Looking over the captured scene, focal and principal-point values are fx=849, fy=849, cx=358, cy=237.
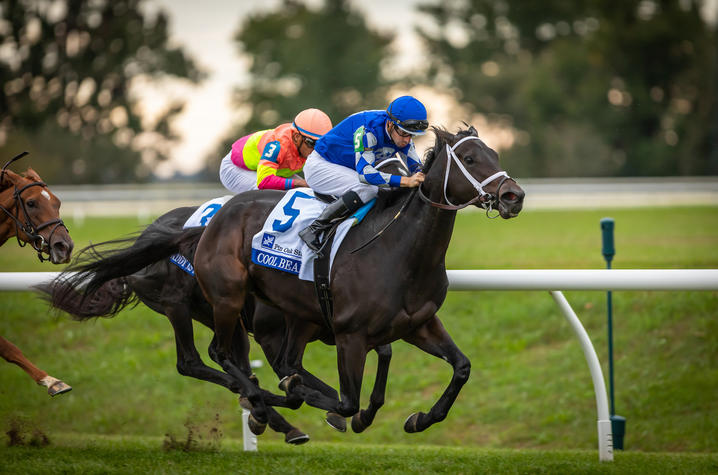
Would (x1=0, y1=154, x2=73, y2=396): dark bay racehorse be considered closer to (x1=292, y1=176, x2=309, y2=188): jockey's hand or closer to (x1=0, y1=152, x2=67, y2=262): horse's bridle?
(x1=0, y1=152, x2=67, y2=262): horse's bridle

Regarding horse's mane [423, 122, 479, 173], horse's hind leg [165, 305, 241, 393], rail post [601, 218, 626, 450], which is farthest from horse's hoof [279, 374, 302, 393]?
rail post [601, 218, 626, 450]

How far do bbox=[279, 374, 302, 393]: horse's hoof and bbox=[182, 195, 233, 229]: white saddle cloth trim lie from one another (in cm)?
124

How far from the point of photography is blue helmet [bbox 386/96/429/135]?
4.56 meters

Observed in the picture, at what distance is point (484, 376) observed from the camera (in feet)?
26.1

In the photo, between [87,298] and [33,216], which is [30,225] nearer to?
[33,216]

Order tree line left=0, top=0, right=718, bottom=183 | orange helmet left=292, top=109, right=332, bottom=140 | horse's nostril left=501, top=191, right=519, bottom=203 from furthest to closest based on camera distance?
1. tree line left=0, top=0, right=718, bottom=183
2. orange helmet left=292, top=109, right=332, bottom=140
3. horse's nostril left=501, top=191, right=519, bottom=203

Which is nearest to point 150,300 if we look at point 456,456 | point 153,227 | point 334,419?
point 153,227

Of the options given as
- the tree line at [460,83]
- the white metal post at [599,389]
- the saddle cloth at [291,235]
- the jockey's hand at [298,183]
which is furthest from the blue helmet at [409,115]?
the tree line at [460,83]

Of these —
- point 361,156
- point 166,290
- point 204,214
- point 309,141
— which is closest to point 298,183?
point 309,141

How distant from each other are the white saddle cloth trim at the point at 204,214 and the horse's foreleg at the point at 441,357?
64.0 inches

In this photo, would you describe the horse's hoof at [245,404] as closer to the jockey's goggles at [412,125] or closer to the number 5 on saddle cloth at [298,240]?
the number 5 on saddle cloth at [298,240]

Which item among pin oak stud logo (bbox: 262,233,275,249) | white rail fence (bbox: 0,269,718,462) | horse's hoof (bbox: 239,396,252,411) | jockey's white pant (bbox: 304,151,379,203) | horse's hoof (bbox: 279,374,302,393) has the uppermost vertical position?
jockey's white pant (bbox: 304,151,379,203)

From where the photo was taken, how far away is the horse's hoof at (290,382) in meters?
4.88

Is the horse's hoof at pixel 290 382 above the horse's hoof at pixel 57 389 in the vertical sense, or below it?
above
